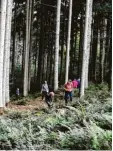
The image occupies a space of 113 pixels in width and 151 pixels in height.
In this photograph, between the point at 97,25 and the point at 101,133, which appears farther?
the point at 97,25

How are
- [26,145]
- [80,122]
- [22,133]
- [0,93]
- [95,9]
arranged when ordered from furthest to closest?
1. [95,9]
2. [0,93]
3. [80,122]
4. [22,133]
5. [26,145]

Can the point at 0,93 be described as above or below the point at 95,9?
below

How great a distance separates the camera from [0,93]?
1873 cm

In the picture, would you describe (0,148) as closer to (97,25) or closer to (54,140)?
(54,140)

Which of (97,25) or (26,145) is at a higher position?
(97,25)

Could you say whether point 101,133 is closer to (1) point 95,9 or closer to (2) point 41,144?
(2) point 41,144

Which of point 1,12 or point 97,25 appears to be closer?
point 1,12

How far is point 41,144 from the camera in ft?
26.3

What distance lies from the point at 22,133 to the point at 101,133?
2.10m

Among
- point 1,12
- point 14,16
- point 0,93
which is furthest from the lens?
point 14,16

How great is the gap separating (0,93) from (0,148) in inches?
416

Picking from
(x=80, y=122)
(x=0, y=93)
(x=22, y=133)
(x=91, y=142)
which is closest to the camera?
(x=91, y=142)

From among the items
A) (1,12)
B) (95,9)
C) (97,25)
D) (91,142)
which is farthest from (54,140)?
(97,25)

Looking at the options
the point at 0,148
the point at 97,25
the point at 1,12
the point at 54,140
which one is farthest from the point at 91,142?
the point at 97,25
